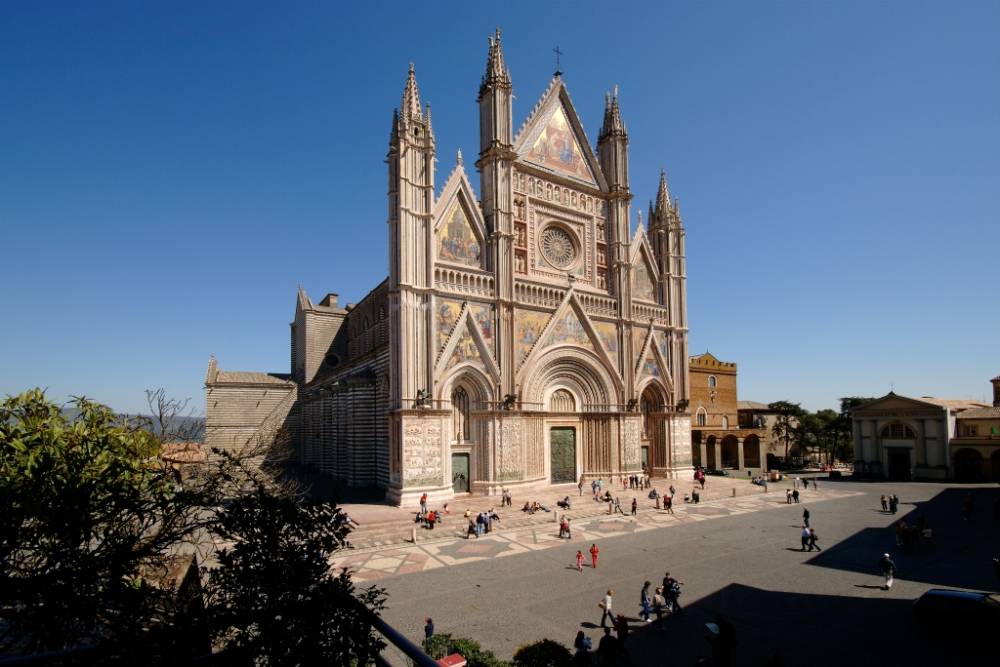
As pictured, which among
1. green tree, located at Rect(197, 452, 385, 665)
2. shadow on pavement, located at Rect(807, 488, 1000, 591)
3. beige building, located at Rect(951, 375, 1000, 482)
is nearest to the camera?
green tree, located at Rect(197, 452, 385, 665)

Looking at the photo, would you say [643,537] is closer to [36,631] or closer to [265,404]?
[36,631]

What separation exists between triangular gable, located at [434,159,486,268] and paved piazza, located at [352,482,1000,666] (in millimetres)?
15466

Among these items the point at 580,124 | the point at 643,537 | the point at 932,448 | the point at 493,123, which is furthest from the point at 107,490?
the point at 932,448

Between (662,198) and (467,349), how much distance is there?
22201 millimetres

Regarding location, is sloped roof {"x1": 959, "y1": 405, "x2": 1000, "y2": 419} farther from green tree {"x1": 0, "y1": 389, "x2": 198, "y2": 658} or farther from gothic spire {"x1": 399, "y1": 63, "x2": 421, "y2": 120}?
green tree {"x1": 0, "y1": 389, "x2": 198, "y2": 658}

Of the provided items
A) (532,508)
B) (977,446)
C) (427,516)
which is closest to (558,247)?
(532,508)

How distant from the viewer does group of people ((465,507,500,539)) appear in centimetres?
2250

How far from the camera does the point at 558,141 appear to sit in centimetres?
3694

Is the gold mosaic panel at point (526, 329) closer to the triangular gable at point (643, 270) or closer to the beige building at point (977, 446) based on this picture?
the triangular gable at point (643, 270)

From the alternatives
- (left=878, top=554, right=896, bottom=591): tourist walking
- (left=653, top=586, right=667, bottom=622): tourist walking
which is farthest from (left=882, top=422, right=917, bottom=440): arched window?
(left=653, top=586, right=667, bottom=622): tourist walking

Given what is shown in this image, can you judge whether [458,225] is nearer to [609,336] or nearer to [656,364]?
[609,336]

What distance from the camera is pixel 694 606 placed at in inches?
578

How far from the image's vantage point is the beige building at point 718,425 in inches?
2124

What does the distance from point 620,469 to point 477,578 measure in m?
20.8
